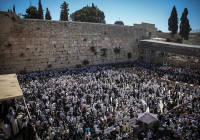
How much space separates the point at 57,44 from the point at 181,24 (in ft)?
84.9

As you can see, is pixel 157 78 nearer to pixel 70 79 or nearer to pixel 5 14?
pixel 70 79

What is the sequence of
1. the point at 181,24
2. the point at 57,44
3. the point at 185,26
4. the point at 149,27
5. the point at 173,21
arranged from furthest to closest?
the point at 149,27, the point at 173,21, the point at 181,24, the point at 185,26, the point at 57,44

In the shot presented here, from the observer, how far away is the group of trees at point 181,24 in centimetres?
2891

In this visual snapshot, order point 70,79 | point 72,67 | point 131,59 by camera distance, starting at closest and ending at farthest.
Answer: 1. point 70,79
2. point 72,67
3. point 131,59

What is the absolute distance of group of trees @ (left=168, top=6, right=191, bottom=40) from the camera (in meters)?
28.9

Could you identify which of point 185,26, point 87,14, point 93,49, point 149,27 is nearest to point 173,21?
point 185,26

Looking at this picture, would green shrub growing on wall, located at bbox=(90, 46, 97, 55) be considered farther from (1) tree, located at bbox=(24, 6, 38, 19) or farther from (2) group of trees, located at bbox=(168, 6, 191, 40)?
(2) group of trees, located at bbox=(168, 6, 191, 40)

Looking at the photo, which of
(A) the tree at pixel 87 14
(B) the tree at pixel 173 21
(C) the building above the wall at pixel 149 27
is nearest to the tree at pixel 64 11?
(A) the tree at pixel 87 14

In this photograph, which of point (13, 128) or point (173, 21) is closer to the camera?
point (13, 128)

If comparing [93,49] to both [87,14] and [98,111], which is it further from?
[87,14]

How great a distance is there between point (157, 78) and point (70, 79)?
291 inches

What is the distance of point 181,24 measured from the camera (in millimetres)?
29281

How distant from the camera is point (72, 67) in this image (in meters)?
15.8

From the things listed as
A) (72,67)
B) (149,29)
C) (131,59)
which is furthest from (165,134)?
(149,29)
